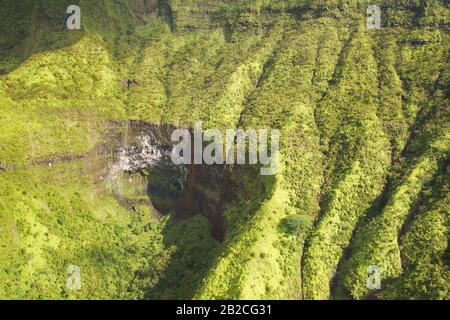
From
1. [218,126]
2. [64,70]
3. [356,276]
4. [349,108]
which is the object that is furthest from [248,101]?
[356,276]

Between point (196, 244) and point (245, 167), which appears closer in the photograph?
point (245, 167)

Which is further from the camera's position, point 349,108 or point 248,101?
point 248,101

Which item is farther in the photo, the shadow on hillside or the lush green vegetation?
the shadow on hillside

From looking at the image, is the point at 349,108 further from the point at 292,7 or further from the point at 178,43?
the point at 178,43

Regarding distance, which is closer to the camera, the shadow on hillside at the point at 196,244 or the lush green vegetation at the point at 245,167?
the lush green vegetation at the point at 245,167

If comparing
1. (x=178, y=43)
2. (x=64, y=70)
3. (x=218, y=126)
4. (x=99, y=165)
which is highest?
(x=178, y=43)

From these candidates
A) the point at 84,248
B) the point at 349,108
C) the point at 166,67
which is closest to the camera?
the point at 84,248

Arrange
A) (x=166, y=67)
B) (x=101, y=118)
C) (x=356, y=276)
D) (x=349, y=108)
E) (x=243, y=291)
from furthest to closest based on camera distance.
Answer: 1. (x=166, y=67)
2. (x=101, y=118)
3. (x=349, y=108)
4. (x=356, y=276)
5. (x=243, y=291)

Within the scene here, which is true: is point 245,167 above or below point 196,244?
above
